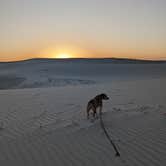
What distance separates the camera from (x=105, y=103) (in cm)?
984

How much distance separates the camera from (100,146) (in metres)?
4.95

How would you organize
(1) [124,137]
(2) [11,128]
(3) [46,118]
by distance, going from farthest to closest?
(3) [46,118] → (2) [11,128] → (1) [124,137]

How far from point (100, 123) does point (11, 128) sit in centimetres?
235

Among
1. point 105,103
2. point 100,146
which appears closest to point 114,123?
point 100,146

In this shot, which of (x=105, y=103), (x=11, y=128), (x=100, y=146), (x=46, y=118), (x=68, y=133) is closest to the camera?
(x=100, y=146)

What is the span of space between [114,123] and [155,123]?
968 millimetres

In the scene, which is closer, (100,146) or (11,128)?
(100,146)

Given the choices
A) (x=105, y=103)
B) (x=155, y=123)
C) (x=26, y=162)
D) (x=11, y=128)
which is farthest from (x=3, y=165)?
(x=105, y=103)

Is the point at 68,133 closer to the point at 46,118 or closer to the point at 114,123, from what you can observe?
the point at 114,123

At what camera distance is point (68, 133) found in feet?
19.2

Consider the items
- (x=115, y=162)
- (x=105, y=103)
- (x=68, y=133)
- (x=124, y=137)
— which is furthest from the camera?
(x=105, y=103)

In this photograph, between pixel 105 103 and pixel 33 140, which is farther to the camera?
pixel 105 103

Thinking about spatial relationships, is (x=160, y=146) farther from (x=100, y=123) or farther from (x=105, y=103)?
(x=105, y=103)

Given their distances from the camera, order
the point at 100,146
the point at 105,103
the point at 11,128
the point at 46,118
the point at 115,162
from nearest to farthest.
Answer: the point at 115,162 → the point at 100,146 → the point at 11,128 → the point at 46,118 → the point at 105,103
